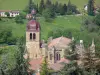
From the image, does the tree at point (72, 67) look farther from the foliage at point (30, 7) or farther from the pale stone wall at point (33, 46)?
the foliage at point (30, 7)

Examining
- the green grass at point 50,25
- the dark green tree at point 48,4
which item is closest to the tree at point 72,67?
the green grass at point 50,25

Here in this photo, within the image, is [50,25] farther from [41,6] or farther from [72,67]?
[72,67]

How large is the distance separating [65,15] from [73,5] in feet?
39.2

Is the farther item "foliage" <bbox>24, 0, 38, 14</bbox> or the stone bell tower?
"foliage" <bbox>24, 0, 38, 14</bbox>

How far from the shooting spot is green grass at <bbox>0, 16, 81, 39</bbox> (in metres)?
97.9

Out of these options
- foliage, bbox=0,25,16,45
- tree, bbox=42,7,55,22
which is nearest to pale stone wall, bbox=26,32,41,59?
foliage, bbox=0,25,16,45

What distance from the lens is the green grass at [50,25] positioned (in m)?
Answer: 97.9

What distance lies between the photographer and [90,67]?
3622 centimetres

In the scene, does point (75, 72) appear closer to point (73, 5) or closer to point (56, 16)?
point (56, 16)

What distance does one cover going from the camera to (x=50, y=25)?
4072 inches

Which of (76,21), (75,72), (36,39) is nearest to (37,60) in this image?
(36,39)

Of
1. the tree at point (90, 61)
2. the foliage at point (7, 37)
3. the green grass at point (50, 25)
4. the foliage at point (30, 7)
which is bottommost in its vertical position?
the foliage at point (7, 37)

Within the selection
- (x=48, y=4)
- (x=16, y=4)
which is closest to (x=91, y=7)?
(x=48, y=4)

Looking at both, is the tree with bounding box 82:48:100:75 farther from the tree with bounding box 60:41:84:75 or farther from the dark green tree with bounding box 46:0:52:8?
the dark green tree with bounding box 46:0:52:8
